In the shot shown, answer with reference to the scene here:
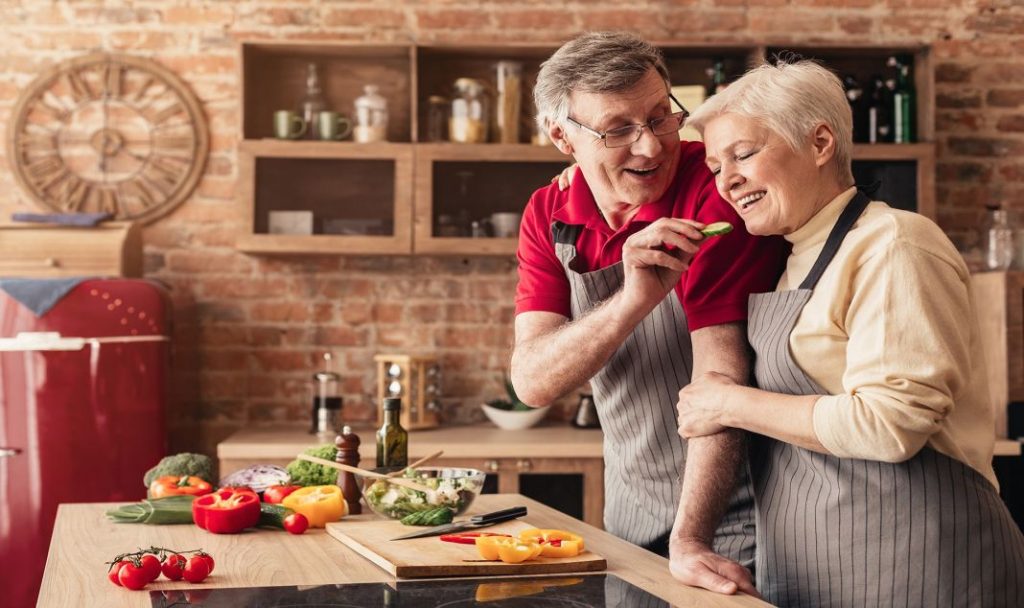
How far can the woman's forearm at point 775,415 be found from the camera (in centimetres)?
147

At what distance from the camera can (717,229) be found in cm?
157

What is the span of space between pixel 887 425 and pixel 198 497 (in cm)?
128

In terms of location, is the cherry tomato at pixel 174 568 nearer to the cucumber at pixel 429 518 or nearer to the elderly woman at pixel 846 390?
the cucumber at pixel 429 518

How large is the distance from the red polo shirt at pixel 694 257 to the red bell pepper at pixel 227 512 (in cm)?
64

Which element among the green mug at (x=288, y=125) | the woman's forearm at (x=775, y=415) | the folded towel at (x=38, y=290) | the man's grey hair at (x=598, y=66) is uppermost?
the green mug at (x=288, y=125)

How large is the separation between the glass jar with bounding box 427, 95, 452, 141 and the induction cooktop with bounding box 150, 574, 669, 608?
2703 mm

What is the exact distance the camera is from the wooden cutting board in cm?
154

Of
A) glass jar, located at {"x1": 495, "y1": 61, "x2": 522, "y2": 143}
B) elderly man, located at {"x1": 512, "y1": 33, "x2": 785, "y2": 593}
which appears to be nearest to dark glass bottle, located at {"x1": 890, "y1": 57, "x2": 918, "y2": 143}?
glass jar, located at {"x1": 495, "y1": 61, "x2": 522, "y2": 143}

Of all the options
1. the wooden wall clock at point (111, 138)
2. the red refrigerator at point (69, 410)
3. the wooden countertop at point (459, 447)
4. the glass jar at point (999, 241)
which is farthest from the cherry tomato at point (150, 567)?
the glass jar at point (999, 241)

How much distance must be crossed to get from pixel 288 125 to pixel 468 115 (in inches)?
26.2

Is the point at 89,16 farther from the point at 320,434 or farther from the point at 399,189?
the point at 320,434

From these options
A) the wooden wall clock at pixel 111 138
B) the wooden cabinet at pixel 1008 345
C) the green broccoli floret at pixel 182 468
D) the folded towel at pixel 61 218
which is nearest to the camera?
the green broccoli floret at pixel 182 468

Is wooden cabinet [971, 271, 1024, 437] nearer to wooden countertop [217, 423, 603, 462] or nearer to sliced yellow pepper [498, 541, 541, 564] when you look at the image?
wooden countertop [217, 423, 603, 462]

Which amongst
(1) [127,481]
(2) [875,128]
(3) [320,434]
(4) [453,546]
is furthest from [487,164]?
(4) [453,546]
